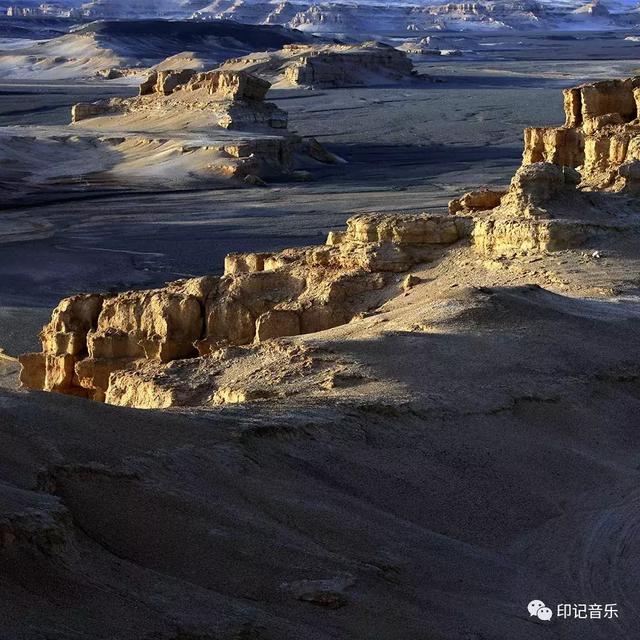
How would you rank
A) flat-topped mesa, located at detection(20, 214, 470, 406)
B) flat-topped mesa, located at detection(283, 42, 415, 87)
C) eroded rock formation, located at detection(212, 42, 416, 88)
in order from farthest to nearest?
eroded rock formation, located at detection(212, 42, 416, 88) < flat-topped mesa, located at detection(283, 42, 415, 87) < flat-topped mesa, located at detection(20, 214, 470, 406)

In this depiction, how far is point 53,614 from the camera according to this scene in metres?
4.88

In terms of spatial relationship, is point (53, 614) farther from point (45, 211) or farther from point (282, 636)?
point (45, 211)

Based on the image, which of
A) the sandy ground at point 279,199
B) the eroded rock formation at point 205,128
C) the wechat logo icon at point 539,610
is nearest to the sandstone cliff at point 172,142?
the eroded rock formation at point 205,128

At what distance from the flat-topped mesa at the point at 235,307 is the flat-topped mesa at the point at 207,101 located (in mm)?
25180

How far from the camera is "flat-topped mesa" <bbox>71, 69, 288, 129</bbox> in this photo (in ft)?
128

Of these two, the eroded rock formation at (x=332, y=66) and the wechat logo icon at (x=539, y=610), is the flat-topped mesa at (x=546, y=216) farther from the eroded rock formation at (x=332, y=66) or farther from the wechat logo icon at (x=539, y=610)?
the eroded rock formation at (x=332, y=66)

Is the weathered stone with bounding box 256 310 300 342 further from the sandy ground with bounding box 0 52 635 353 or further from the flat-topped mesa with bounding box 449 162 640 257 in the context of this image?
the sandy ground with bounding box 0 52 635 353

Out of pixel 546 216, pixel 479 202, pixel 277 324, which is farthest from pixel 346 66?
pixel 277 324

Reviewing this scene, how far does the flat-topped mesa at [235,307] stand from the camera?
12.3 meters

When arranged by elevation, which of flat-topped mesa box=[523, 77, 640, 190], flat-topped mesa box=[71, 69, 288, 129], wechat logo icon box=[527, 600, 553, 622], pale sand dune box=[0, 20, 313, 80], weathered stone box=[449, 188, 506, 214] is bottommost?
pale sand dune box=[0, 20, 313, 80]

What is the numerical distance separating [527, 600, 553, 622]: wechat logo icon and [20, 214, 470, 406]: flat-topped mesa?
585cm

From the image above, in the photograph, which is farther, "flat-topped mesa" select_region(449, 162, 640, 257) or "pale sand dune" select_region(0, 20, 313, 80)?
"pale sand dune" select_region(0, 20, 313, 80)

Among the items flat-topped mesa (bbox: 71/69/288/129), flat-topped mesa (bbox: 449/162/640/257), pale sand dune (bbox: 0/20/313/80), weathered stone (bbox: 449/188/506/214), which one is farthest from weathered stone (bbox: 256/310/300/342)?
pale sand dune (bbox: 0/20/313/80)

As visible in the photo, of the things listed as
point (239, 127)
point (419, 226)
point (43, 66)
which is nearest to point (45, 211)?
point (239, 127)
